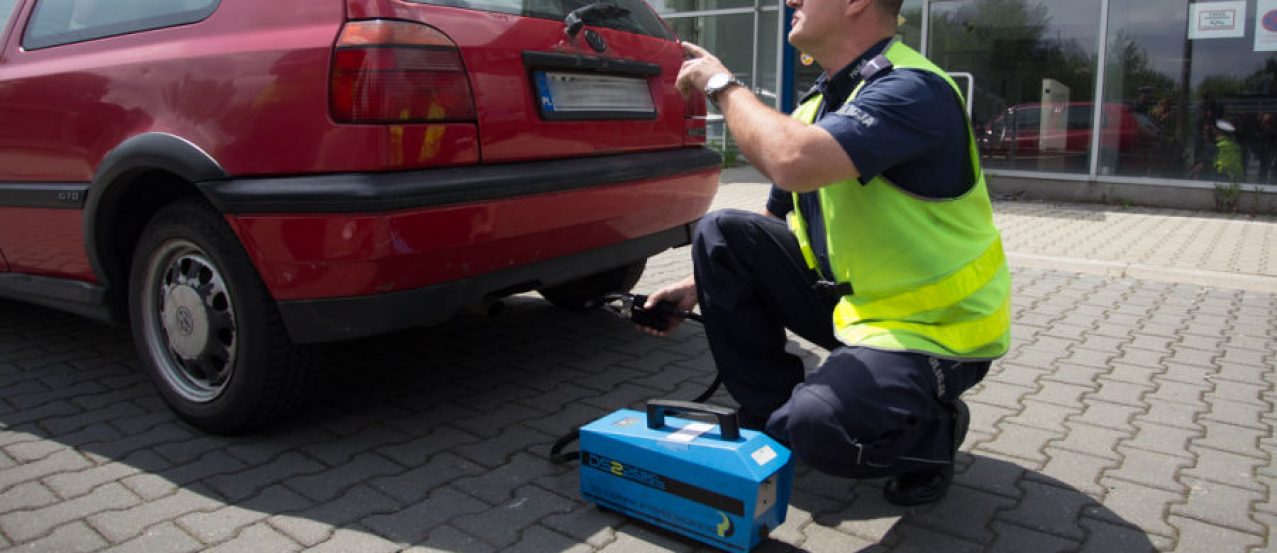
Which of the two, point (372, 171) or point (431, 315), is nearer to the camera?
point (372, 171)

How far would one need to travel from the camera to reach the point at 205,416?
285cm

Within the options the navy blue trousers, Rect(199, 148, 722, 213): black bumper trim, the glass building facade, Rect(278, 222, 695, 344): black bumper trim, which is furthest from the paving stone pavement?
the glass building facade

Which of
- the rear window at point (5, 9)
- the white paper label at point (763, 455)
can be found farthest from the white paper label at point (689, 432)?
the rear window at point (5, 9)

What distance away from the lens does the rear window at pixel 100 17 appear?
8.95ft

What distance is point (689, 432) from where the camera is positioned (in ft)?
7.26

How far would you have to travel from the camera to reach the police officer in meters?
2.09

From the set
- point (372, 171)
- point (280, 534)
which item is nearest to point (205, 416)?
point (280, 534)

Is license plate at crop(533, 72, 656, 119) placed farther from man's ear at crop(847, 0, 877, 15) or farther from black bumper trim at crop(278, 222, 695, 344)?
man's ear at crop(847, 0, 877, 15)

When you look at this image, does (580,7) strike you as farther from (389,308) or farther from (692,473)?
Result: (692,473)

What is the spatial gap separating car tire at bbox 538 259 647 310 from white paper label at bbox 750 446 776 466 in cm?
201

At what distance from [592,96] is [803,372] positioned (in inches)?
42.9

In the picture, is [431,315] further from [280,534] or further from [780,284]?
[780,284]

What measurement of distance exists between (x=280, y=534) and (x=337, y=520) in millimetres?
134

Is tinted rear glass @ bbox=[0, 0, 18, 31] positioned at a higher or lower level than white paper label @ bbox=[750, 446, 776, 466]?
higher
